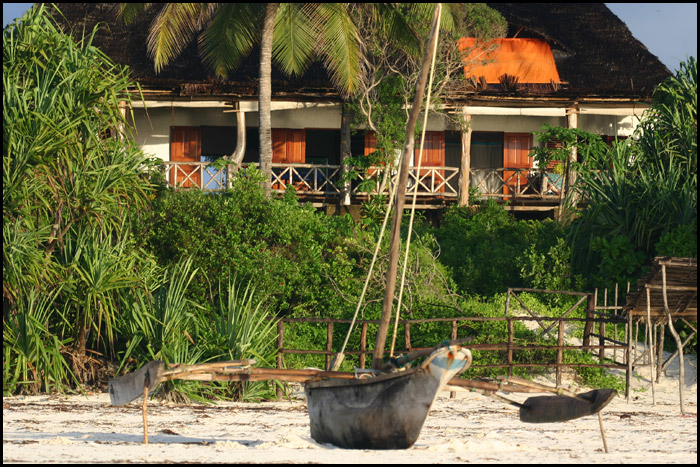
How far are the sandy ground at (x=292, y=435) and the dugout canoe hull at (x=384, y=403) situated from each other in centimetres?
14

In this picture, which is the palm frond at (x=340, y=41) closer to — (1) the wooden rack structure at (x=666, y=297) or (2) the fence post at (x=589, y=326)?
(2) the fence post at (x=589, y=326)

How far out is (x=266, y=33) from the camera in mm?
16281

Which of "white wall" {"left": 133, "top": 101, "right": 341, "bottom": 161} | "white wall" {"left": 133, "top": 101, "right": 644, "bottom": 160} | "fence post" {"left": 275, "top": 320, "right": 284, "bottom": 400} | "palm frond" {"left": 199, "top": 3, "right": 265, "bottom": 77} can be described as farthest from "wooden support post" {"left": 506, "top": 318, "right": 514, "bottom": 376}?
"white wall" {"left": 133, "top": 101, "right": 341, "bottom": 161}

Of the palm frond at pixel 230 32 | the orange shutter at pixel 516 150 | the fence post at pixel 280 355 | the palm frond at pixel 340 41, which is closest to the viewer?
the fence post at pixel 280 355

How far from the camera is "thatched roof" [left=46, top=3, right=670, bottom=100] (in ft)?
60.6

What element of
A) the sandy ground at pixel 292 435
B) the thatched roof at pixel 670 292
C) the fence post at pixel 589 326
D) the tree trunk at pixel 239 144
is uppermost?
the tree trunk at pixel 239 144

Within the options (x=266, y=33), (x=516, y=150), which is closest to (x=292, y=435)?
(x=266, y=33)

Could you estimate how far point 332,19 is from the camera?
15.7m

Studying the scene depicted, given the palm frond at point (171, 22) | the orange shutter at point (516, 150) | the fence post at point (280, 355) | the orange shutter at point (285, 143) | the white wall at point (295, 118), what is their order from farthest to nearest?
the orange shutter at point (516, 150) < the orange shutter at point (285, 143) < the white wall at point (295, 118) < the palm frond at point (171, 22) < the fence post at point (280, 355)

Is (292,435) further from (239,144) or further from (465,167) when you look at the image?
(465,167)

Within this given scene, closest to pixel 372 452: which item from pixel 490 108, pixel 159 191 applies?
pixel 159 191

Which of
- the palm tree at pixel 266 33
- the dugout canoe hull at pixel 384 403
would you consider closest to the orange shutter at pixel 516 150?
the palm tree at pixel 266 33

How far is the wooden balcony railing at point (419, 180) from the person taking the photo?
18516mm

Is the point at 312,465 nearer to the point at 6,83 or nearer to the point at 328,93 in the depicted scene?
the point at 6,83
